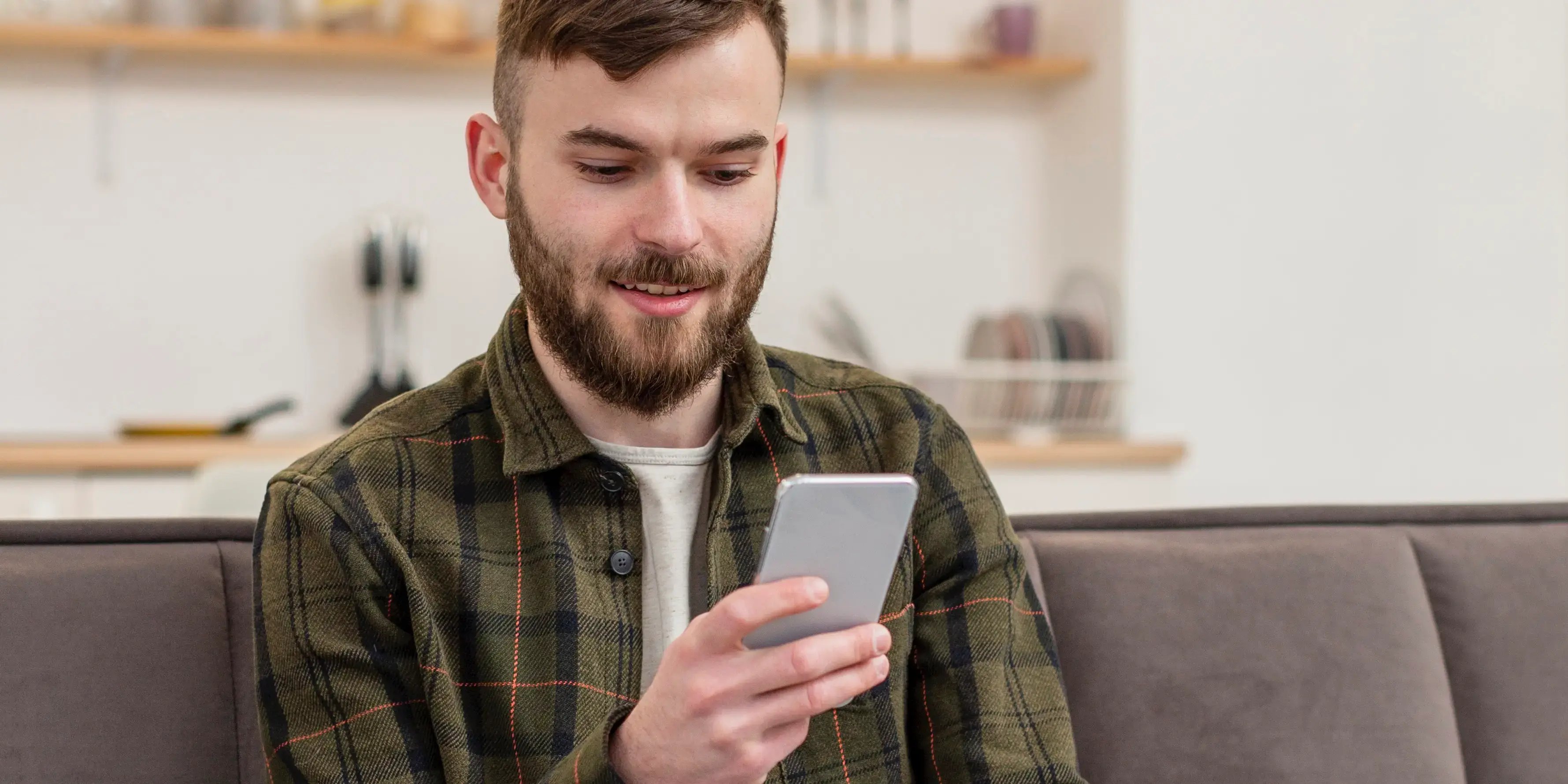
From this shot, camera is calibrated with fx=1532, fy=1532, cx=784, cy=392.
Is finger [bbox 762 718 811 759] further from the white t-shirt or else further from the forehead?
the forehead

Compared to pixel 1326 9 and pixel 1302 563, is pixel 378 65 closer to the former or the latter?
pixel 1326 9

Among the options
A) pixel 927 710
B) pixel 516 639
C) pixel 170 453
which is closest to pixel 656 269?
pixel 516 639

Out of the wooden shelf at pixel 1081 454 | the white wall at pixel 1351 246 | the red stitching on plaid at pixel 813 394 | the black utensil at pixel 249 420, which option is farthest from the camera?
the white wall at pixel 1351 246

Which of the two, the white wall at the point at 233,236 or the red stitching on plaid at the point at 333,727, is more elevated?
the white wall at the point at 233,236

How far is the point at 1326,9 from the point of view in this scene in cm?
330

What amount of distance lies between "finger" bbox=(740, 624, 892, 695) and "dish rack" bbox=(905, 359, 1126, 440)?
2332 millimetres

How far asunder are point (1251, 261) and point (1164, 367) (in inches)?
11.9

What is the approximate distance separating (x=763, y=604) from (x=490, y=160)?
492 mm

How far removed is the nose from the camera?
952 mm

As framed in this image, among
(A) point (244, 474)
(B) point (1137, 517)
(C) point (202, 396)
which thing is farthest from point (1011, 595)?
(C) point (202, 396)

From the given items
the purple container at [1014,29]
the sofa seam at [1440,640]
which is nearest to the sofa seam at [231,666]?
the sofa seam at [1440,640]

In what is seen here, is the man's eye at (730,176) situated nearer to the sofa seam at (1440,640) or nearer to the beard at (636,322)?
the beard at (636,322)

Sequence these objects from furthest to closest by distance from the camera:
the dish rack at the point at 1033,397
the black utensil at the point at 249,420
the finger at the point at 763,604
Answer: the dish rack at the point at 1033,397 < the black utensil at the point at 249,420 < the finger at the point at 763,604

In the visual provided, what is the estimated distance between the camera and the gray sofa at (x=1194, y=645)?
1033mm
